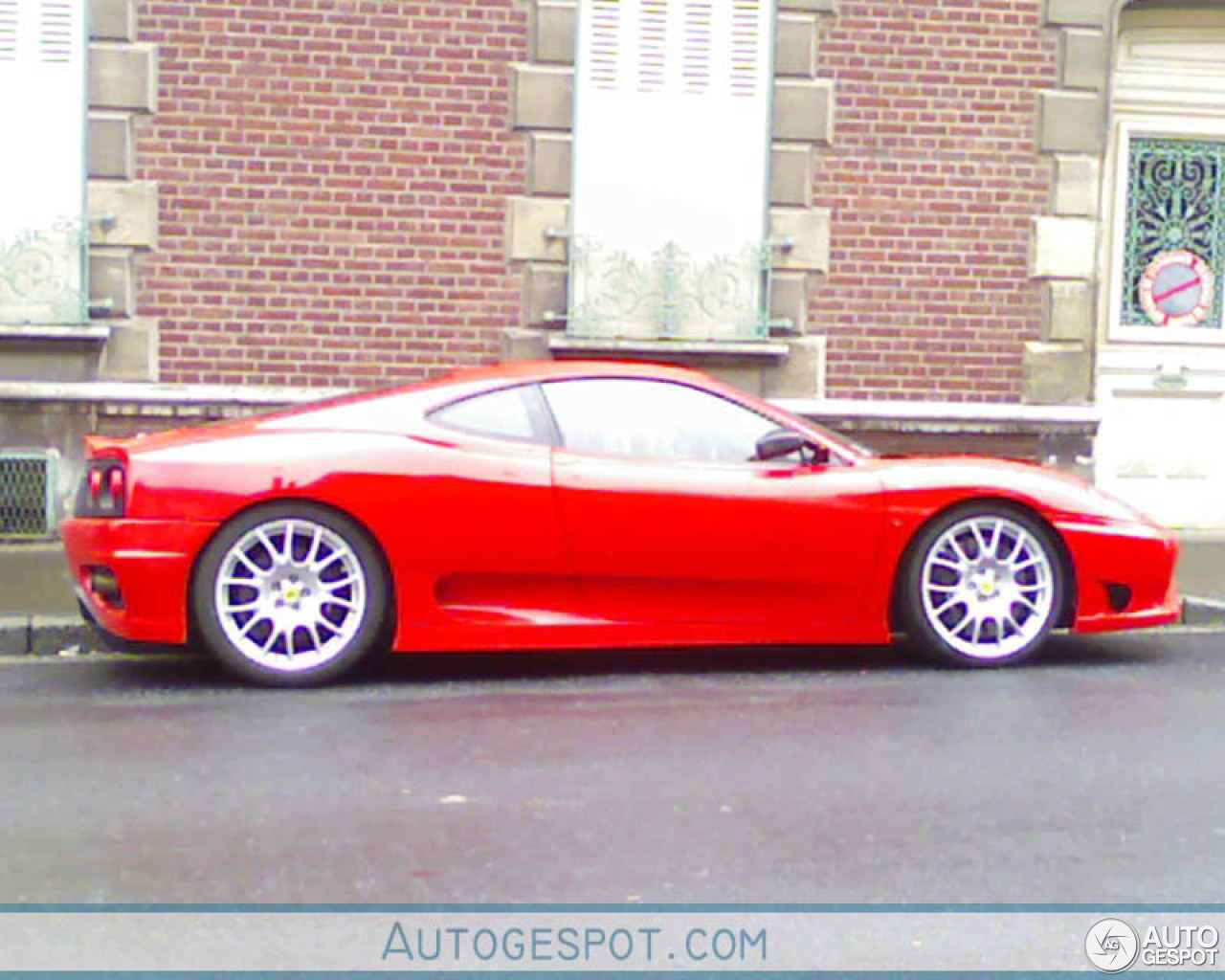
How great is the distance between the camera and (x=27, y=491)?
10.8m

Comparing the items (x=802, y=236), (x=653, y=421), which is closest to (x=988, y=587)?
(x=653, y=421)

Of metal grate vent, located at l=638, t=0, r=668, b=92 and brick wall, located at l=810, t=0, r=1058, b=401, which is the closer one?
metal grate vent, located at l=638, t=0, r=668, b=92

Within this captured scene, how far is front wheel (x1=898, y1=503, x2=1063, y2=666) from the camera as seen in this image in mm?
7051

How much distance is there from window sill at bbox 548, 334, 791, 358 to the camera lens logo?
302 inches

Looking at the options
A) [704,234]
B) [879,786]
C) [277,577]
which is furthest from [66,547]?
[704,234]

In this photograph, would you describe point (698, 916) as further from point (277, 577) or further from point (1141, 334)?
point (1141, 334)

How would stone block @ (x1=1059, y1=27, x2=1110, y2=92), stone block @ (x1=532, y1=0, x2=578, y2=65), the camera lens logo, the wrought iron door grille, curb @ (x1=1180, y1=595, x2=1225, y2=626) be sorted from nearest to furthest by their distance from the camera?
the camera lens logo
curb @ (x1=1180, y1=595, x2=1225, y2=626)
stone block @ (x1=532, y1=0, x2=578, y2=65)
stone block @ (x1=1059, y1=27, x2=1110, y2=92)
the wrought iron door grille

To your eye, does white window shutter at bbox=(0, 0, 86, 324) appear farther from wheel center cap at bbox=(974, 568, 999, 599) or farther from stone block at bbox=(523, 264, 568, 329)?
wheel center cap at bbox=(974, 568, 999, 599)

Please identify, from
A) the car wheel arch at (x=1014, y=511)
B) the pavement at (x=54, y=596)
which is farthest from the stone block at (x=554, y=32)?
the car wheel arch at (x=1014, y=511)

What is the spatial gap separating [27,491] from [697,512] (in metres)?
5.40

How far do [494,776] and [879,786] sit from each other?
105 centimetres

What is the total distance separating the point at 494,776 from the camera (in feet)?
16.9

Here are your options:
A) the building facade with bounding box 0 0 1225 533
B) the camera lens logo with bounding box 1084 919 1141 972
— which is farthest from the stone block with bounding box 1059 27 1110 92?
the camera lens logo with bounding box 1084 919 1141 972

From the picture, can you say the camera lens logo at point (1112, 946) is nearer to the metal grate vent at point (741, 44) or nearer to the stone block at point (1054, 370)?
the stone block at point (1054, 370)
